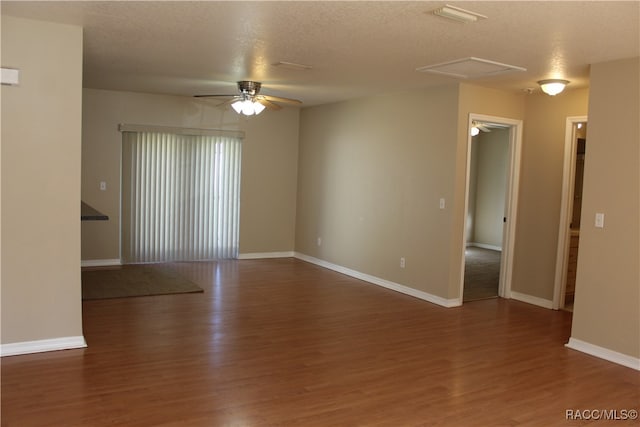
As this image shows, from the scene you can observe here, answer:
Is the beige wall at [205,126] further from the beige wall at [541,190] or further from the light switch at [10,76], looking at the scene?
the beige wall at [541,190]

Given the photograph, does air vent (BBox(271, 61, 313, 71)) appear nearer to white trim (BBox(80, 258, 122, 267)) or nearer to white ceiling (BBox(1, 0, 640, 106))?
white ceiling (BBox(1, 0, 640, 106))

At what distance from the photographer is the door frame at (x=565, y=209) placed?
5660mm

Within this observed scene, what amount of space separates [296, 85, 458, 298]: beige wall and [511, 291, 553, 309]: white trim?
1.04 m

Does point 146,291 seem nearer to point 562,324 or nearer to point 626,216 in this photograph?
point 562,324

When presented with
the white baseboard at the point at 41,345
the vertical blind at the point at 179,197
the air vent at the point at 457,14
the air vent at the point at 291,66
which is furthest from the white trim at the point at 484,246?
the white baseboard at the point at 41,345

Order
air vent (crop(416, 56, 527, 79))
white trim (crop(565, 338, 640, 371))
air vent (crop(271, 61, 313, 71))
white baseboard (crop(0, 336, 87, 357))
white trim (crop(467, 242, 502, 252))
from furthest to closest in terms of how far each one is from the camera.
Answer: white trim (crop(467, 242, 502, 252))
air vent (crop(271, 61, 313, 71))
air vent (crop(416, 56, 527, 79))
white trim (crop(565, 338, 640, 371))
white baseboard (crop(0, 336, 87, 357))

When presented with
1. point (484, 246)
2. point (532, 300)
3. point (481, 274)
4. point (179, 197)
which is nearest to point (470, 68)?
Answer: point (532, 300)

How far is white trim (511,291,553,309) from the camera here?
587 centimetres

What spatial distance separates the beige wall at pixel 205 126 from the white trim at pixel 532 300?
369 cm

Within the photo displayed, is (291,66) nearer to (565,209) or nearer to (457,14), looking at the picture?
(457,14)

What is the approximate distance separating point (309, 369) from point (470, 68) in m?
2.89

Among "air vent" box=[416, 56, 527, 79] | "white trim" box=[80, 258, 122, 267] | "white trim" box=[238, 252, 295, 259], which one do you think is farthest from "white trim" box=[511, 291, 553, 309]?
"white trim" box=[80, 258, 122, 267]

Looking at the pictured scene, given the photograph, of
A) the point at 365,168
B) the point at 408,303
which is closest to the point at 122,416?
the point at 408,303

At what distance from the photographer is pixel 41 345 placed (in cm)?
388
